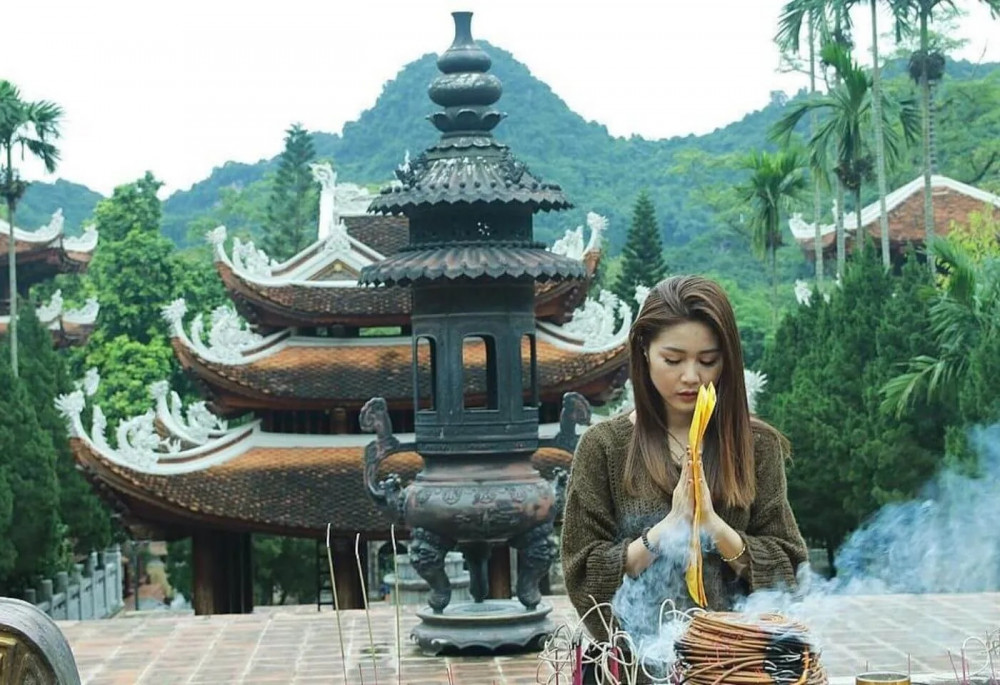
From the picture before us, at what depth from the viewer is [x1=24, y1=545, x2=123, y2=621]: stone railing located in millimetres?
16109

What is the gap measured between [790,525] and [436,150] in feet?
16.5

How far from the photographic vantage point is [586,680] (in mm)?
3346

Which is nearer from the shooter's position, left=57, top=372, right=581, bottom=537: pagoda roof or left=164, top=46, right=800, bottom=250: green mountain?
left=57, top=372, right=581, bottom=537: pagoda roof

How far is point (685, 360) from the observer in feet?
9.26

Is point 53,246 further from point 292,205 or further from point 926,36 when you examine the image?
point 292,205

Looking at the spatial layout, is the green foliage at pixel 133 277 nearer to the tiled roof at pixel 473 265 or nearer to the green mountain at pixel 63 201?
the tiled roof at pixel 473 265

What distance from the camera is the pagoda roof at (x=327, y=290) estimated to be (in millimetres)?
15484

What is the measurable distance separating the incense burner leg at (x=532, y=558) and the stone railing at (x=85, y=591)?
7.77 metres

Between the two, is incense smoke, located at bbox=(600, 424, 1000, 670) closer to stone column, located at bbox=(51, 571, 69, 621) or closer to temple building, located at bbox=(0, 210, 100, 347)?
stone column, located at bbox=(51, 571, 69, 621)

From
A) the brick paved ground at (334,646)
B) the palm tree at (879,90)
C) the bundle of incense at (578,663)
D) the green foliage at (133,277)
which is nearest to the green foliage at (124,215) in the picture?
the green foliage at (133,277)

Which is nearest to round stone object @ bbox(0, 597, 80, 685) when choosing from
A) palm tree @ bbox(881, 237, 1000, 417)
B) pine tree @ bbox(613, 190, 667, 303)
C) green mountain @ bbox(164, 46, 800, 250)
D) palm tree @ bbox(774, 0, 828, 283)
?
palm tree @ bbox(881, 237, 1000, 417)

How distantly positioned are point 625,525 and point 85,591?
16136 mm

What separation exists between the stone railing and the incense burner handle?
757 cm

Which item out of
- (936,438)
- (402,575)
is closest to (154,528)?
(402,575)
